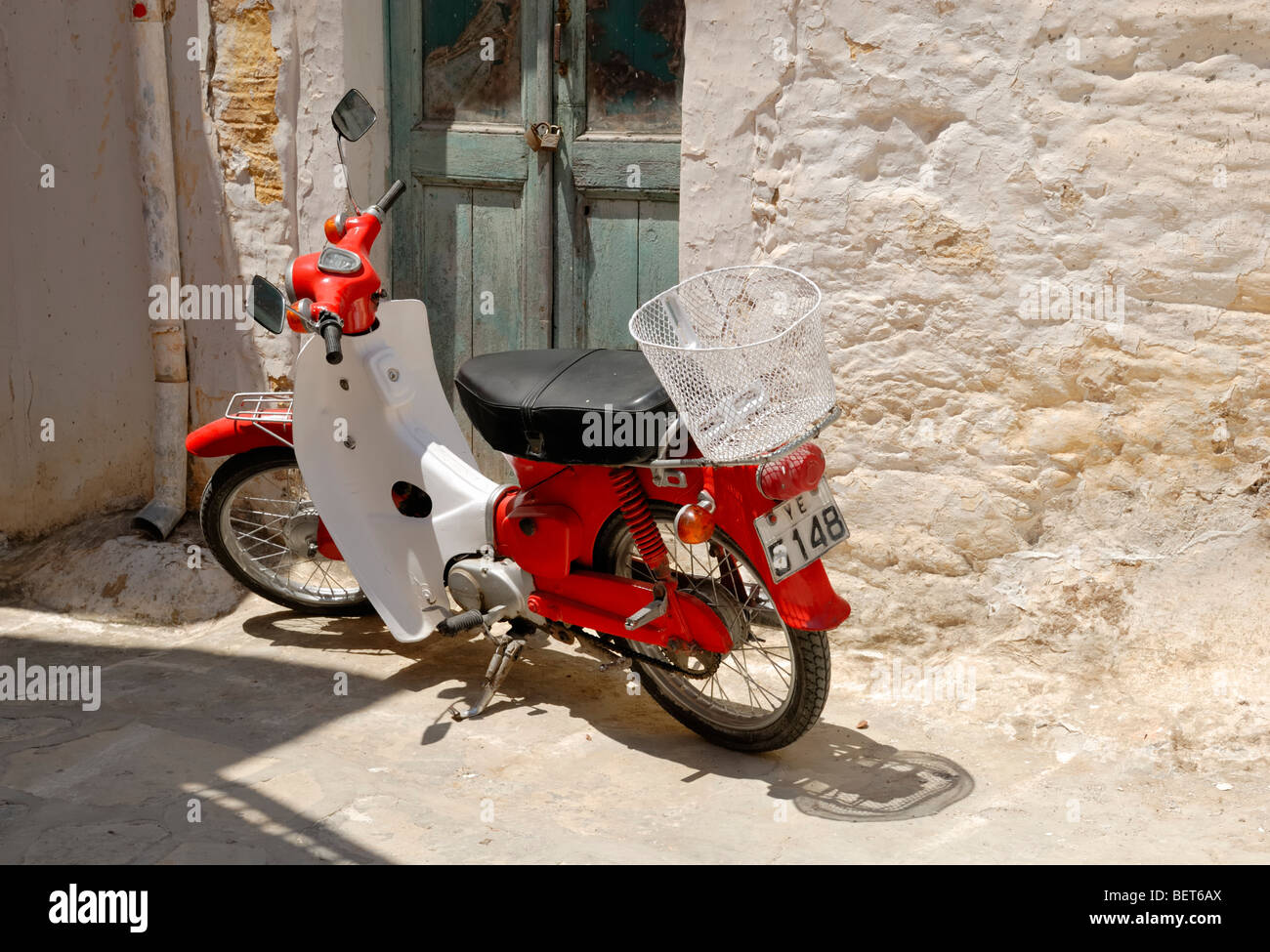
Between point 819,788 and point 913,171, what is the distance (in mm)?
1791

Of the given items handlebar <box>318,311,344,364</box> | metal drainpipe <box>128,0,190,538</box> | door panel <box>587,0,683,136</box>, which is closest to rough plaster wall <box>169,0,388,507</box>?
metal drainpipe <box>128,0,190,538</box>

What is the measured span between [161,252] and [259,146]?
567 millimetres

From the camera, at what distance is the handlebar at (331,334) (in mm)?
3717

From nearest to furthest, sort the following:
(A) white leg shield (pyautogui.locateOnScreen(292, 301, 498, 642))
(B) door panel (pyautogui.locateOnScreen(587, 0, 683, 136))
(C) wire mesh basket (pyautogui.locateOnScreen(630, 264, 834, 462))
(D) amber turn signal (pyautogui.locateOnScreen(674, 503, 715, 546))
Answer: (C) wire mesh basket (pyautogui.locateOnScreen(630, 264, 834, 462))
(D) amber turn signal (pyautogui.locateOnScreen(674, 503, 715, 546))
(A) white leg shield (pyautogui.locateOnScreen(292, 301, 498, 642))
(B) door panel (pyautogui.locateOnScreen(587, 0, 683, 136))

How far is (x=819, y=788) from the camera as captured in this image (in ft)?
11.6

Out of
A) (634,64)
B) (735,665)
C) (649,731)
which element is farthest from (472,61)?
(649,731)

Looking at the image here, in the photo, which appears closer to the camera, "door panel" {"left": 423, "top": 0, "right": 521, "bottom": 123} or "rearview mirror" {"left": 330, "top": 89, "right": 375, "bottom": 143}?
"rearview mirror" {"left": 330, "top": 89, "right": 375, "bottom": 143}

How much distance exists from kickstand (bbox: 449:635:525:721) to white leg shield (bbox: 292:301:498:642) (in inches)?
10.0

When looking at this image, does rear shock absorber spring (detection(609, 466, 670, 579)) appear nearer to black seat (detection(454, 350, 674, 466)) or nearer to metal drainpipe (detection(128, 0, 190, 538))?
black seat (detection(454, 350, 674, 466))

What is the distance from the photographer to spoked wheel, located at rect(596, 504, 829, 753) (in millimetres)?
3494

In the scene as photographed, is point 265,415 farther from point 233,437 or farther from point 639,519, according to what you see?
point 639,519

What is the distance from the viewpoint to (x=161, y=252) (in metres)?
5.21

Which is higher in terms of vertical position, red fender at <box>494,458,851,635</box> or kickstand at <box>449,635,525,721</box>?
red fender at <box>494,458,851,635</box>

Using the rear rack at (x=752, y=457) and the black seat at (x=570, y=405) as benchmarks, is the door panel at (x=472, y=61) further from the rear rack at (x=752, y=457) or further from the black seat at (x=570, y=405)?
the rear rack at (x=752, y=457)
